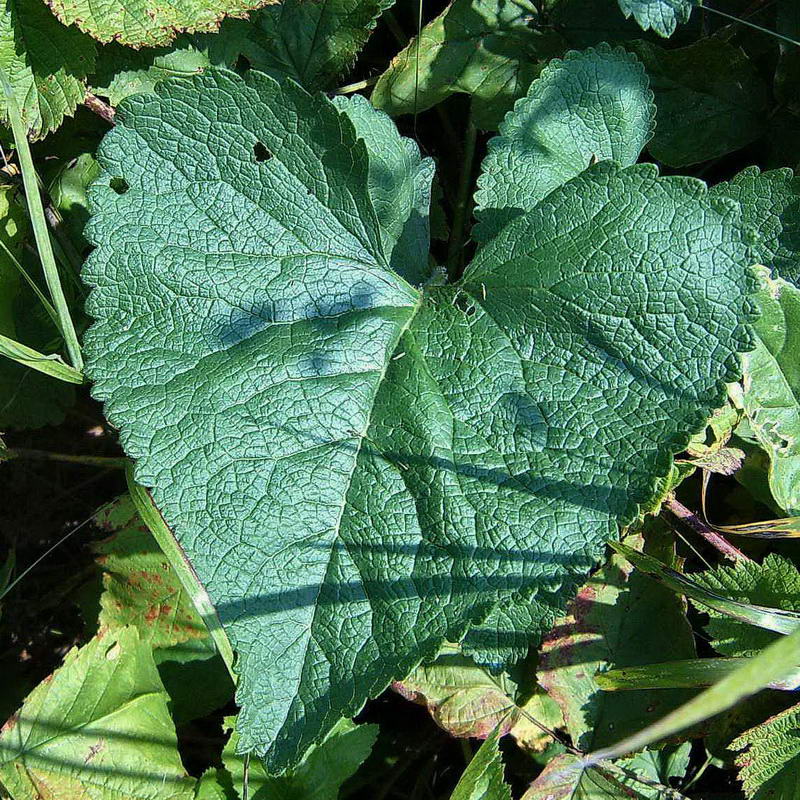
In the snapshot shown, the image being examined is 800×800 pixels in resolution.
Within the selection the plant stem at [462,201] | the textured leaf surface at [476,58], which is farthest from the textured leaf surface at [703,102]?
the plant stem at [462,201]

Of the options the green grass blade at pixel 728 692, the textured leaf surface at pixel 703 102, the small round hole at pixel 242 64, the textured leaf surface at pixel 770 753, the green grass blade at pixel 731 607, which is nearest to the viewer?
the green grass blade at pixel 728 692

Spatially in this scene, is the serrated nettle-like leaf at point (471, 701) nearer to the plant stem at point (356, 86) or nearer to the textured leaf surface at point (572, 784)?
the textured leaf surface at point (572, 784)

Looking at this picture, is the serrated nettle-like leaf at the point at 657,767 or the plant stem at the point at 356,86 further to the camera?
the plant stem at the point at 356,86

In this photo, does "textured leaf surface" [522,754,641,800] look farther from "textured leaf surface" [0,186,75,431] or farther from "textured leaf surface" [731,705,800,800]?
"textured leaf surface" [0,186,75,431]

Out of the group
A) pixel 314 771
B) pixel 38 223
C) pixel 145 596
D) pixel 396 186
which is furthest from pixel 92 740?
pixel 396 186

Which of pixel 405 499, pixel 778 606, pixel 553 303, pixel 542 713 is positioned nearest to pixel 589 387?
pixel 553 303

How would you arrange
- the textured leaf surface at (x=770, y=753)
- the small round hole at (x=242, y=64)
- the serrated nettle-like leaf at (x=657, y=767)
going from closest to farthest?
the textured leaf surface at (x=770, y=753)
the serrated nettle-like leaf at (x=657, y=767)
the small round hole at (x=242, y=64)

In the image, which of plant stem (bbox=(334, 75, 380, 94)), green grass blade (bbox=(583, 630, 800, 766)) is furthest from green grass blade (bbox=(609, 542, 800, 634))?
plant stem (bbox=(334, 75, 380, 94))
